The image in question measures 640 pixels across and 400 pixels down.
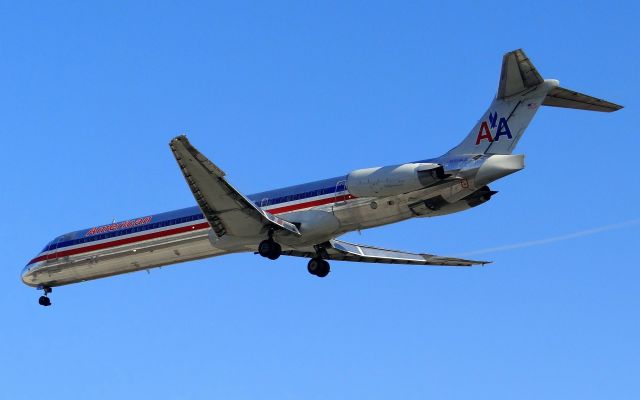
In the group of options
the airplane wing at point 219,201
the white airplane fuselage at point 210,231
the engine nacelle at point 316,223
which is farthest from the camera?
the engine nacelle at point 316,223

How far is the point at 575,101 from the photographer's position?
119 ft

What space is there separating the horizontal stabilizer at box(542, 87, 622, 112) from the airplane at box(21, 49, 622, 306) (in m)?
0.04

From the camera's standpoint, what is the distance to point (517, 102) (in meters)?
36.4

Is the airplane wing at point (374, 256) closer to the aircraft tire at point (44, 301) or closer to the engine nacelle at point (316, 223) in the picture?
the engine nacelle at point (316, 223)

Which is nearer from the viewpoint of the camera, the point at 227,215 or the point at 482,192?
the point at 482,192

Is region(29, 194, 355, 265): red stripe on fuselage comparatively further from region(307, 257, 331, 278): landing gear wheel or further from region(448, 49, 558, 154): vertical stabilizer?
region(448, 49, 558, 154): vertical stabilizer

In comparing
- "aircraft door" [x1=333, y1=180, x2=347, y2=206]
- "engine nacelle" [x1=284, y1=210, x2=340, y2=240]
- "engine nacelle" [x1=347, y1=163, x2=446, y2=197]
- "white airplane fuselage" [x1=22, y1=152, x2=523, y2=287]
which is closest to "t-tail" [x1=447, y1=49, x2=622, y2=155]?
"white airplane fuselage" [x1=22, y1=152, x2=523, y2=287]

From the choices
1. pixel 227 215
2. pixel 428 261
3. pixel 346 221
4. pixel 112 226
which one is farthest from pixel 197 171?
pixel 428 261

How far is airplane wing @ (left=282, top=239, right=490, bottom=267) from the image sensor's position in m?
43.4

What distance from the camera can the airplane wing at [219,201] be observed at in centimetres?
3678

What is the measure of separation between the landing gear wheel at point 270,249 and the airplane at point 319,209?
34mm

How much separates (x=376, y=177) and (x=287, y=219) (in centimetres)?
503

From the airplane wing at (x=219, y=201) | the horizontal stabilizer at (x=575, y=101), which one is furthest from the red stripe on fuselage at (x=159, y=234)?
the horizontal stabilizer at (x=575, y=101)

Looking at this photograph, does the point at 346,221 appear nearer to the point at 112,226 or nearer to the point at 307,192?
the point at 307,192
